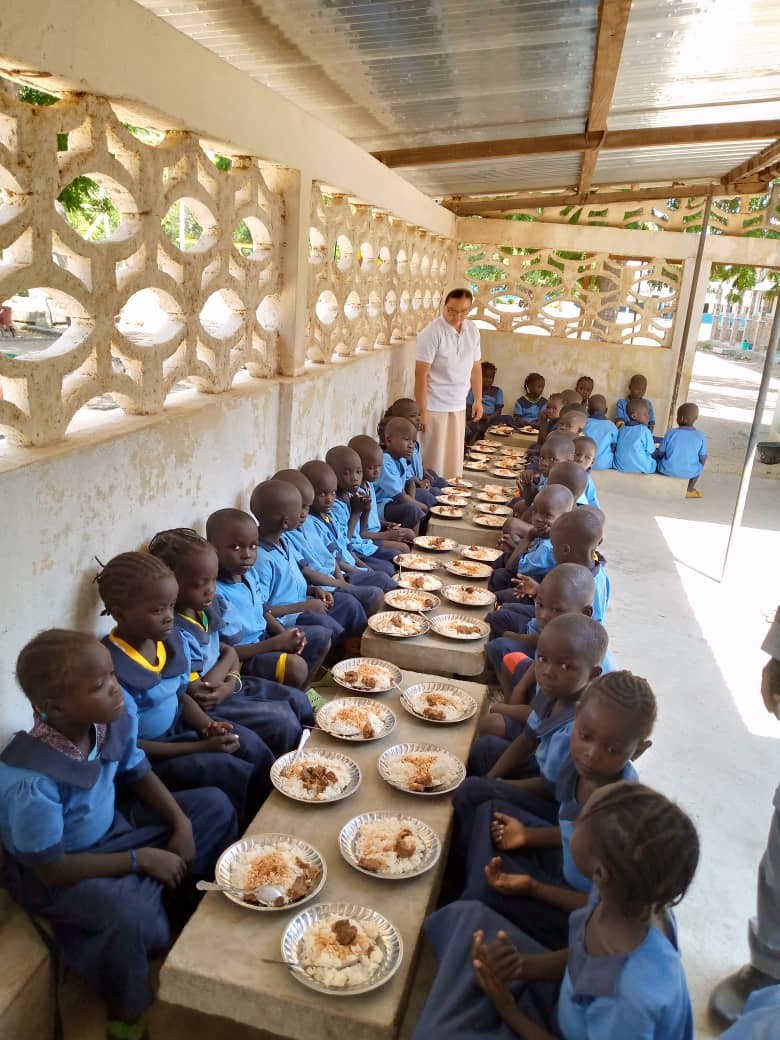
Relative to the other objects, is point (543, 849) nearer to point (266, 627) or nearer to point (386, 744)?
point (386, 744)

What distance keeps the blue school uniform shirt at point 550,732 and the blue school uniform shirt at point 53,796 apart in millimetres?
1338

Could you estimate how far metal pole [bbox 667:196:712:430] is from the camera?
9.87m

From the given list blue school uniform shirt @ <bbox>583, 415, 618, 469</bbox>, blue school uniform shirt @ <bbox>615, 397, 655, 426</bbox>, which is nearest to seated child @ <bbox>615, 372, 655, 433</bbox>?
blue school uniform shirt @ <bbox>615, 397, 655, 426</bbox>

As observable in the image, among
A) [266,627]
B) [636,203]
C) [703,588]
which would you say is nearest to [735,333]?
[636,203]

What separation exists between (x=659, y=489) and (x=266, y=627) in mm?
6775

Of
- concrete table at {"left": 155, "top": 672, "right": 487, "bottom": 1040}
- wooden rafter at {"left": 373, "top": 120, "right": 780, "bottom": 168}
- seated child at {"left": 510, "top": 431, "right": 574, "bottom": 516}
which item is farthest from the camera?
wooden rafter at {"left": 373, "top": 120, "right": 780, "bottom": 168}

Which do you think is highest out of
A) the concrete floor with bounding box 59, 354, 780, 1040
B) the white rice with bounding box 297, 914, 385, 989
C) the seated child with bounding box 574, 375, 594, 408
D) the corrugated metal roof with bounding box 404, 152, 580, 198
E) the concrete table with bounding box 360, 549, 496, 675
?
the corrugated metal roof with bounding box 404, 152, 580, 198

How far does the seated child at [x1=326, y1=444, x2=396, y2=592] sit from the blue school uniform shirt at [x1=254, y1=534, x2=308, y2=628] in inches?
28.9

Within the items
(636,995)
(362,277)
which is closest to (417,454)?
(362,277)

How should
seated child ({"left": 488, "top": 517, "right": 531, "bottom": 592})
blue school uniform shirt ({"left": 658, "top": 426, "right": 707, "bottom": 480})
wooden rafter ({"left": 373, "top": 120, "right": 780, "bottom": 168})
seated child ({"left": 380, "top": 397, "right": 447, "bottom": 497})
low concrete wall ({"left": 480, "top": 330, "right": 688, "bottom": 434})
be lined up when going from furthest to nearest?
low concrete wall ({"left": 480, "top": 330, "right": 688, "bottom": 434})
blue school uniform shirt ({"left": 658, "top": 426, "right": 707, "bottom": 480})
seated child ({"left": 380, "top": 397, "right": 447, "bottom": 497})
wooden rafter ({"left": 373, "top": 120, "right": 780, "bottom": 168})
seated child ({"left": 488, "top": 517, "right": 531, "bottom": 592})

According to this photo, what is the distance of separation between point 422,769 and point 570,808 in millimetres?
662

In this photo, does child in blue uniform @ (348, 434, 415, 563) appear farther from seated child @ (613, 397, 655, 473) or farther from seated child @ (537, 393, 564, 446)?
seated child @ (613, 397, 655, 473)

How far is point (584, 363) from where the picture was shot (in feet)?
36.2

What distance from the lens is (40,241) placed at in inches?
100.0
